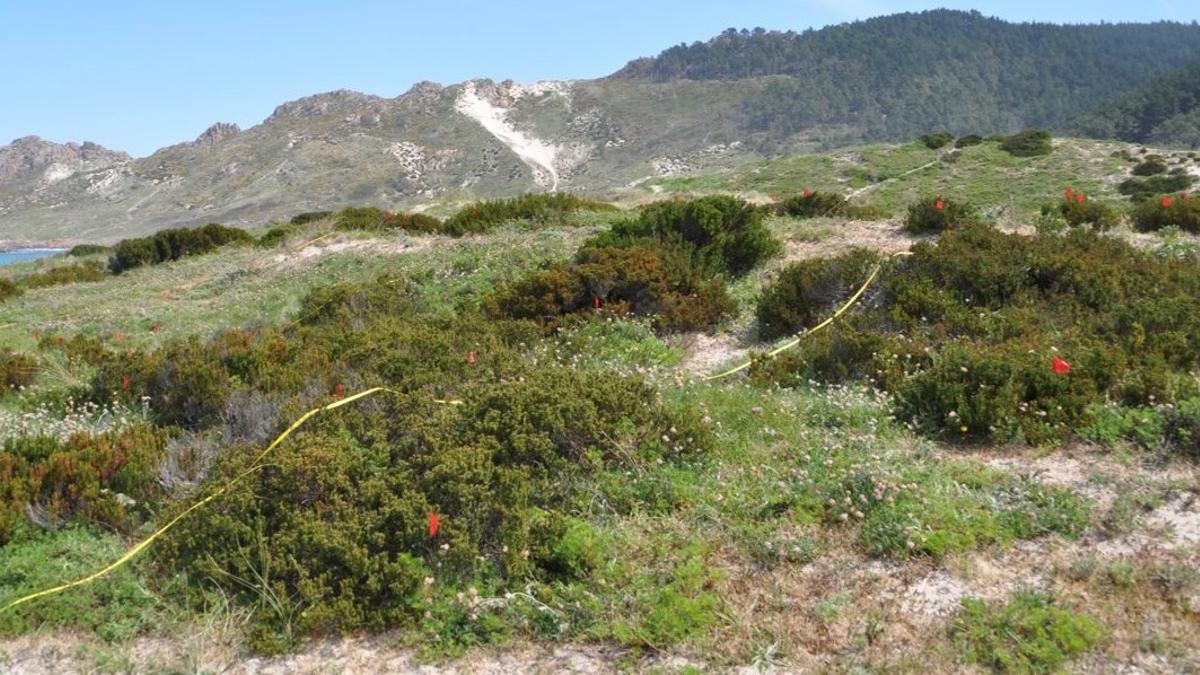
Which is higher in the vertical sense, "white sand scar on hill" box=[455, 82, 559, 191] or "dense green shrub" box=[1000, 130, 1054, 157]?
"white sand scar on hill" box=[455, 82, 559, 191]

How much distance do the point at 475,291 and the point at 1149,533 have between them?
25.9 ft

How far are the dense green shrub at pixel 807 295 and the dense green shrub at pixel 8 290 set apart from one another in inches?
595

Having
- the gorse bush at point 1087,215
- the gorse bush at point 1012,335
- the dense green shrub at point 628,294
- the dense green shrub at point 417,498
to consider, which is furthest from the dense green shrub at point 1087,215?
the dense green shrub at point 417,498

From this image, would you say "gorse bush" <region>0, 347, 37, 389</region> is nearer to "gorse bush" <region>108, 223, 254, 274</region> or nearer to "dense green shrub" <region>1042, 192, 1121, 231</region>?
"dense green shrub" <region>1042, 192, 1121, 231</region>

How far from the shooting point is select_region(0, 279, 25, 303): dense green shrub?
53.5 feet

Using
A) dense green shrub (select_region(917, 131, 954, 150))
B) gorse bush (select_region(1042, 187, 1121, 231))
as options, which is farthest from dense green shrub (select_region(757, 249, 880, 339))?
dense green shrub (select_region(917, 131, 954, 150))

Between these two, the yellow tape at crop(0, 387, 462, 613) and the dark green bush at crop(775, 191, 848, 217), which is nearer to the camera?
the yellow tape at crop(0, 387, 462, 613)

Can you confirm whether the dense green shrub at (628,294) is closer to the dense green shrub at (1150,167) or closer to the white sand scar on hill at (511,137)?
the dense green shrub at (1150,167)

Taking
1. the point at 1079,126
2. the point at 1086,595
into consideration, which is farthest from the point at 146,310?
the point at 1079,126

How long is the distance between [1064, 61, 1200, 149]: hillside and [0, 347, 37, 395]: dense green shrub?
64.8 meters

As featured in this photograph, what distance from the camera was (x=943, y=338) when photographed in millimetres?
6496

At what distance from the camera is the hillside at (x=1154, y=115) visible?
189 ft

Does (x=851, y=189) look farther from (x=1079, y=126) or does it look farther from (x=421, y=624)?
(x=1079, y=126)

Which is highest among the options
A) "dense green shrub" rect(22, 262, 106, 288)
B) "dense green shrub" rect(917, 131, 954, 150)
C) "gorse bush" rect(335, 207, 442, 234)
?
"dense green shrub" rect(917, 131, 954, 150)
